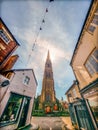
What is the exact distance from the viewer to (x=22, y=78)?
39.0ft

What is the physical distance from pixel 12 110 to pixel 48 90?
37280mm

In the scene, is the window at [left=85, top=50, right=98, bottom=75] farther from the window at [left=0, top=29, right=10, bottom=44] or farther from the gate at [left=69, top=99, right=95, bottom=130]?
the window at [left=0, top=29, right=10, bottom=44]

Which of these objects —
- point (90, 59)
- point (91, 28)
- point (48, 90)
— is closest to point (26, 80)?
point (90, 59)

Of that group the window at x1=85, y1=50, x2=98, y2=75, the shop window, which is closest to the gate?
the window at x1=85, y1=50, x2=98, y2=75

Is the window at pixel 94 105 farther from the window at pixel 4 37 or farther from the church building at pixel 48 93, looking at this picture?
the church building at pixel 48 93

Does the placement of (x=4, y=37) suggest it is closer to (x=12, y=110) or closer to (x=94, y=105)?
(x=12, y=110)

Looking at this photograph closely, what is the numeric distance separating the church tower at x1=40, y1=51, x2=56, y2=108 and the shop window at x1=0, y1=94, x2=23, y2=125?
98.9 ft

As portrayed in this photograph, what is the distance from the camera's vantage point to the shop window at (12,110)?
872 centimetres

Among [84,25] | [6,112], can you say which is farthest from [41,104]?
[84,25]

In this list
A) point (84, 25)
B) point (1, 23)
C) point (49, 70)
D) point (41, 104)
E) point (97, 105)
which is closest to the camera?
point (97, 105)

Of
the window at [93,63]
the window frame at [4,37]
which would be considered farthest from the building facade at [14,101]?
the window at [93,63]

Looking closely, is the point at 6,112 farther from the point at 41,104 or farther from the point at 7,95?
the point at 41,104

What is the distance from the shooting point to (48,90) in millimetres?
45844

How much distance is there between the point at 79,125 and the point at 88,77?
24.3 ft
